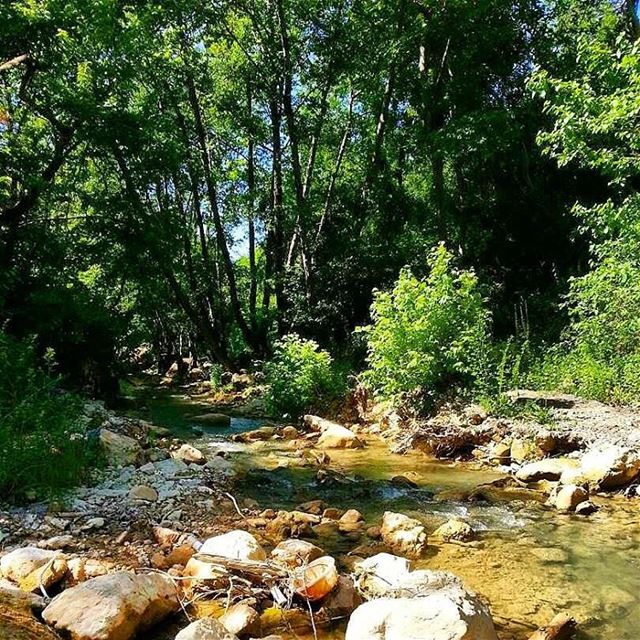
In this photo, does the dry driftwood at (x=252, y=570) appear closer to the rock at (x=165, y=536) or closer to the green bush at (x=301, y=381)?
the rock at (x=165, y=536)

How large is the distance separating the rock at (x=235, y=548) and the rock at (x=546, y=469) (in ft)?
12.3

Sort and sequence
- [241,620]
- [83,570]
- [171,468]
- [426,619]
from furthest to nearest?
[171,468], [83,570], [241,620], [426,619]

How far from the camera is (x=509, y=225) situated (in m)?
17.2

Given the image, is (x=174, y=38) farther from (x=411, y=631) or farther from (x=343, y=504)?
(x=411, y=631)

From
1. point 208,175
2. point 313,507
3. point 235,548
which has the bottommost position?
point 313,507

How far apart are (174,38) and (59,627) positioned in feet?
52.8

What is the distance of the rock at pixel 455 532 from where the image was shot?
490 centimetres

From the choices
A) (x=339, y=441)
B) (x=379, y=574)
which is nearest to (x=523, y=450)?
(x=339, y=441)

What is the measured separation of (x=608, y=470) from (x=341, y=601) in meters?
3.71

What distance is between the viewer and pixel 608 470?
5938 millimetres

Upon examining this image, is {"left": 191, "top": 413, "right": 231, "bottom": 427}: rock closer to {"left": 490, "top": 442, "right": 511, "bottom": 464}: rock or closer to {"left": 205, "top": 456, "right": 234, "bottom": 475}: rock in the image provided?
{"left": 205, "top": 456, "right": 234, "bottom": 475}: rock

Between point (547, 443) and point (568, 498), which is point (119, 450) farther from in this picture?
point (547, 443)

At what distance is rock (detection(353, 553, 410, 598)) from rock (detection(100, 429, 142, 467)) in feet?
12.5

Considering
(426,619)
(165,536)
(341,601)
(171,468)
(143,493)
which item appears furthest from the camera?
(171,468)
